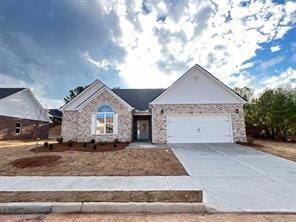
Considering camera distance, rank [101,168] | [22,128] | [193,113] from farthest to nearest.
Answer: [22,128], [193,113], [101,168]

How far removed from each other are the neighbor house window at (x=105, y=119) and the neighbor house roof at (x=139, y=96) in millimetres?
3510

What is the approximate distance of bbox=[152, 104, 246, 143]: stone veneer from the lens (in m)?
16.4

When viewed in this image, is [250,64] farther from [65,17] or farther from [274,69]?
[65,17]

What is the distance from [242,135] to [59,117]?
34868 mm

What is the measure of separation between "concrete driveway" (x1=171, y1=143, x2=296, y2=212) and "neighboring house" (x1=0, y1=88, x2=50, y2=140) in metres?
22.0

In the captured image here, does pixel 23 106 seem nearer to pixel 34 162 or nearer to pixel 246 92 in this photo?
pixel 34 162

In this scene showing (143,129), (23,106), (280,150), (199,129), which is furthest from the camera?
(23,106)

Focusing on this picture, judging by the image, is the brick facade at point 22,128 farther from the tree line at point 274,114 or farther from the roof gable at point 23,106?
the tree line at point 274,114

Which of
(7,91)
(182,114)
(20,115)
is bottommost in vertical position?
(182,114)

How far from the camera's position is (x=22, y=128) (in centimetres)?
2469

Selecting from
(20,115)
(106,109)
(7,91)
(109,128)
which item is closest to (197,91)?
(106,109)

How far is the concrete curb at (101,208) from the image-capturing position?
4.17 m

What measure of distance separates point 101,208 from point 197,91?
14160 mm

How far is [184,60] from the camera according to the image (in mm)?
19266
